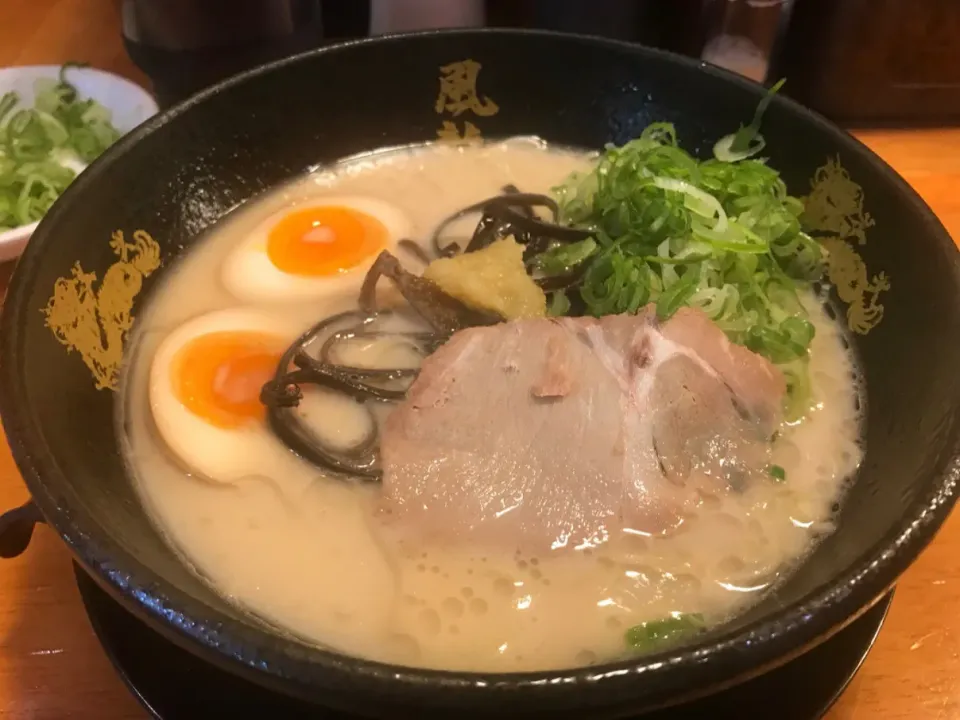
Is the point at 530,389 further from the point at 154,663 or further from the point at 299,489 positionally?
the point at 154,663

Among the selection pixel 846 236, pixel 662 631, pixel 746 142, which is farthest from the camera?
pixel 746 142

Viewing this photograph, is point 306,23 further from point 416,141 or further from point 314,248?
point 314,248

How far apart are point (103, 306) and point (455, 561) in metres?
0.72

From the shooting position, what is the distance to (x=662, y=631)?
1074mm

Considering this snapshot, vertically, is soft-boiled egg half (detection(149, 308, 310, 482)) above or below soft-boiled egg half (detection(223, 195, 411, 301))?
below

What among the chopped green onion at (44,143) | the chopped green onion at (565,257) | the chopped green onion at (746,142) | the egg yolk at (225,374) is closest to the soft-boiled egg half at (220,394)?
the egg yolk at (225,374)

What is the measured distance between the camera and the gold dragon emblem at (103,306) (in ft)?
4.15

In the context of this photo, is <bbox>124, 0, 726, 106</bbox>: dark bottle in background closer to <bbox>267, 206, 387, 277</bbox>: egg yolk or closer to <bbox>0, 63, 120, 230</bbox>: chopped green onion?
<bbox>0, 63, 120, 230</bbox>: chopped green onion

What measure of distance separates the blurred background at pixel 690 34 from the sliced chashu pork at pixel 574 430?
1033 mm

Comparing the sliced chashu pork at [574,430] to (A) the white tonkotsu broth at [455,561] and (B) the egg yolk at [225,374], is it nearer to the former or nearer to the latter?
(A) the white tonkotsu broth at [455,561]

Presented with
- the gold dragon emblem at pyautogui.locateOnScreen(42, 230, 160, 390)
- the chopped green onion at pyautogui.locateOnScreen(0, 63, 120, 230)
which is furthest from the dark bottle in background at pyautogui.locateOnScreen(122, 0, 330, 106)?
the gold dragon emblem at pyautogui.locateOnScreen(42, 230, 160, 390)

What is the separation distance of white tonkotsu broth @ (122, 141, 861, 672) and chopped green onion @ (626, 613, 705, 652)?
0.02 meters

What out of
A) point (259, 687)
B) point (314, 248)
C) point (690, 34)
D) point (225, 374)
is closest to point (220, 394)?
point (225, 374)

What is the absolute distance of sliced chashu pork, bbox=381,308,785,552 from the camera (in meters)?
1.16
